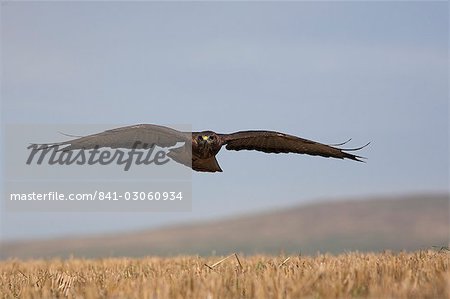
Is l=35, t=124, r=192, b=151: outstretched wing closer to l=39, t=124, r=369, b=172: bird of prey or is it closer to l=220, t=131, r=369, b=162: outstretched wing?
l=39, t=124, r=369, b=172: bird of prey

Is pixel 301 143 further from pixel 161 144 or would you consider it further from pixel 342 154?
pixel 161 144

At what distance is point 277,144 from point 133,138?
2.68 meters

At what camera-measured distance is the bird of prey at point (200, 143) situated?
12.4 m

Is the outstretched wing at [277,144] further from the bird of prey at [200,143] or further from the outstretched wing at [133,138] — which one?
the outstretched wing at [133,138]

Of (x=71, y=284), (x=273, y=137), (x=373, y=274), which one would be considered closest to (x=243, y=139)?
(x=273, y=137)

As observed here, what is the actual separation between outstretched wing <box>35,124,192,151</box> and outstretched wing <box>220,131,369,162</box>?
2.86 ft

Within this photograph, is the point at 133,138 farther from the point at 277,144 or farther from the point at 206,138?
the point at 277,144

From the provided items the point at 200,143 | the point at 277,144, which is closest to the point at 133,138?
the point at 200,143

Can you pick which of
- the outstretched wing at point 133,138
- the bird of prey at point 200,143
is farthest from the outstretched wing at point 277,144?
the outstretched wing at point 133,138

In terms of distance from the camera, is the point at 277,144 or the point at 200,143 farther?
the point at 277,144

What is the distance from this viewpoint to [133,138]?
41.8 feet

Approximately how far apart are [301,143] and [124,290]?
7.37 metres

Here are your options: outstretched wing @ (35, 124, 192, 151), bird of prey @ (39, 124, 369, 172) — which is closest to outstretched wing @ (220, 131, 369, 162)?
bird of prey @ (39, 124, 369, 172)

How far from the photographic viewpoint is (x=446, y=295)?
6258mm
